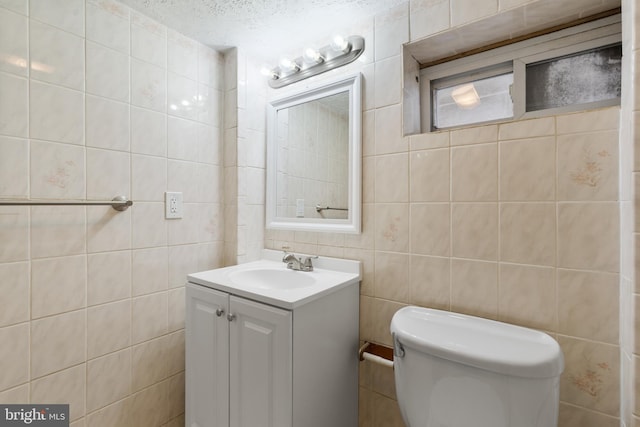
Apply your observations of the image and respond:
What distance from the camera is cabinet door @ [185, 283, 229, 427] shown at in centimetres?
113

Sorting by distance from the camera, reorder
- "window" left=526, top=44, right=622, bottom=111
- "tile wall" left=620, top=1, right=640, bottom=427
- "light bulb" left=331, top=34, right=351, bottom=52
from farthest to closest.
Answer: "light bulb" left=331, top=34, right=351, bottom=52 < "window" left=526, top=44, right=622, bottom=111 < "tile wall" left=620, top=1, right=640, bottom=427

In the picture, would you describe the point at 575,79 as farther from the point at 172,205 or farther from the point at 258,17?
the point at 172,205

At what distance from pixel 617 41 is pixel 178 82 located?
68.0 inches

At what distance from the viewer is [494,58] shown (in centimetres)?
117

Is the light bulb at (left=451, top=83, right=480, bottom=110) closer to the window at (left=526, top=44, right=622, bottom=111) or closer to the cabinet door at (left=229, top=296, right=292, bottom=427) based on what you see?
the window at (left=526, top=44, right=622, bottom=111)

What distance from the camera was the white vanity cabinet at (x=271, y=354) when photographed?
961mm

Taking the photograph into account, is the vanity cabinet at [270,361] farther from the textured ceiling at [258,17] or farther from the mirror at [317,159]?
the textured ceiling at [258,17]

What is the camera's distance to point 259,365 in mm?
1016

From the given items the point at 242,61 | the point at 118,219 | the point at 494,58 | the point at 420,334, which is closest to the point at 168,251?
the point at 118,219

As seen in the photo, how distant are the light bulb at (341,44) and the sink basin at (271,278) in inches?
40.8

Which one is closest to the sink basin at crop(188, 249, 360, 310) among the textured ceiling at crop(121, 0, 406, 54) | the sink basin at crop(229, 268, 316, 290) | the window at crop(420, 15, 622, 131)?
the sink basin at crop(229, 268, 316, 290)

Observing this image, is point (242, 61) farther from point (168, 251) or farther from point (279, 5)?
point (168, 251)

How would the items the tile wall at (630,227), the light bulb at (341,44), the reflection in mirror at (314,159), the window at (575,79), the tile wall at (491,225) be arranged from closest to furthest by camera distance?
the tile wall at (630,227)
the tile wall at (491,225)
the window at (575,79)
the light bulb at (341,44)
the reflection in mirror at (314,159)

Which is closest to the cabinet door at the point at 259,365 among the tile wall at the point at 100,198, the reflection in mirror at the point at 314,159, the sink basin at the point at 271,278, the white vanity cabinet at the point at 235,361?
the white vanity cabinet at the point at 235,361
